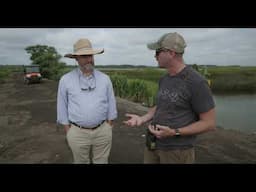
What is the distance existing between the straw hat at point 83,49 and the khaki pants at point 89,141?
0.59 m

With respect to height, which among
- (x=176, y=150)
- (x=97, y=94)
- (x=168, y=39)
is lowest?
(x=176, y=150)

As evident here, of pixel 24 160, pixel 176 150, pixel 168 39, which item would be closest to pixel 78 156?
pixel 176 150

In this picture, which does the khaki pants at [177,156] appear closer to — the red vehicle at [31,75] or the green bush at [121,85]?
the green bush at [121,85]

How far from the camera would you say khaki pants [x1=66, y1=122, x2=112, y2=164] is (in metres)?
2.19

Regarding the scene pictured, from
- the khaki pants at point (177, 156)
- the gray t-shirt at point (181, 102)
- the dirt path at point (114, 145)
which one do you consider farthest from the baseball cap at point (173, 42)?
the dirt path at point (114, 145)

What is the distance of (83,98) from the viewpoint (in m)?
2.12

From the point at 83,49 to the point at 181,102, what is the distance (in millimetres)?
964

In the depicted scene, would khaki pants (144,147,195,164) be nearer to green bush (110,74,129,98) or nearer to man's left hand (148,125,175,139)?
man's left hand (148,125,175,139)

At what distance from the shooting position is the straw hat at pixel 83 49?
2104mm

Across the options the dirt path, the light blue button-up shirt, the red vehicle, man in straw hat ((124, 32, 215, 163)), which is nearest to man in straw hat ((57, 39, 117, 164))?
the light blue button-up shirt

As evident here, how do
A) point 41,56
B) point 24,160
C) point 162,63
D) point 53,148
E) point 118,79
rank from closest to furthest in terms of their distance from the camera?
point 162,63, point 24,160, point 53,148, point 118,79, point 41,56

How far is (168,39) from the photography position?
62.3 inches

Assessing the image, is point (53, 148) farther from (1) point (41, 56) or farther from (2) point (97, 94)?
(1) point (41, 56)
